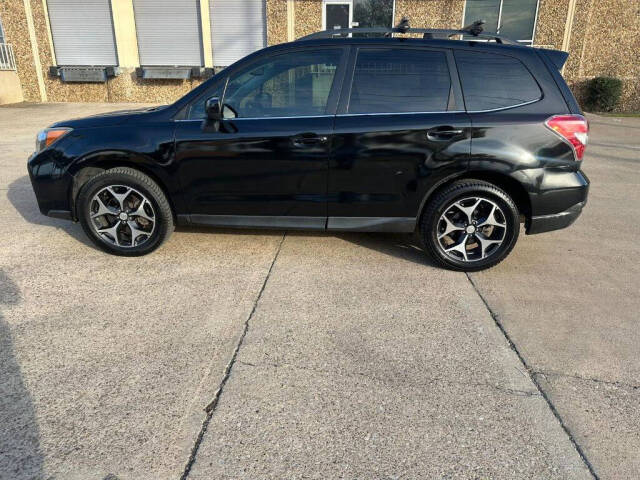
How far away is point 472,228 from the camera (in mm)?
3682

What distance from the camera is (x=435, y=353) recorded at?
8.91 feet

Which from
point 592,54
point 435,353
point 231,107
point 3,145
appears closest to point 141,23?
point 3,145

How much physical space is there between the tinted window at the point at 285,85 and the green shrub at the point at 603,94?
1353 cm

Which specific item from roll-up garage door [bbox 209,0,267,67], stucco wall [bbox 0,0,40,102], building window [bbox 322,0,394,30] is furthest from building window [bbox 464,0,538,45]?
stucco wall [bbox 0,0,40,102]

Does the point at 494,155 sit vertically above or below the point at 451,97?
below

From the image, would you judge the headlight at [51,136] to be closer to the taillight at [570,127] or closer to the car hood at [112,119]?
the car hood at [112,119]

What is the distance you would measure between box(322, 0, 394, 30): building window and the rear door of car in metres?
11.4

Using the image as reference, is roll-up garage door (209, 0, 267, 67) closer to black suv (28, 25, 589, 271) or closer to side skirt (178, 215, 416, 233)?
black suv (28, 25, 589, 271)

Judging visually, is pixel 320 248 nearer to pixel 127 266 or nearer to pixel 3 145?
pixel 127 266

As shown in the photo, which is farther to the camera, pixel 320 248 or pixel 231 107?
pixel 320 248

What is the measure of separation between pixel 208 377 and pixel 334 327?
0.89 m

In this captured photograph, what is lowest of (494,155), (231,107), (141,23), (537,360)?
(537,360)

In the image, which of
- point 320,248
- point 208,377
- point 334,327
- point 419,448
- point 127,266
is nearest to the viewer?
point 419,448

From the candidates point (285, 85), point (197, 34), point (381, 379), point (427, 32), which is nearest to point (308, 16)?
point (197, 34)
